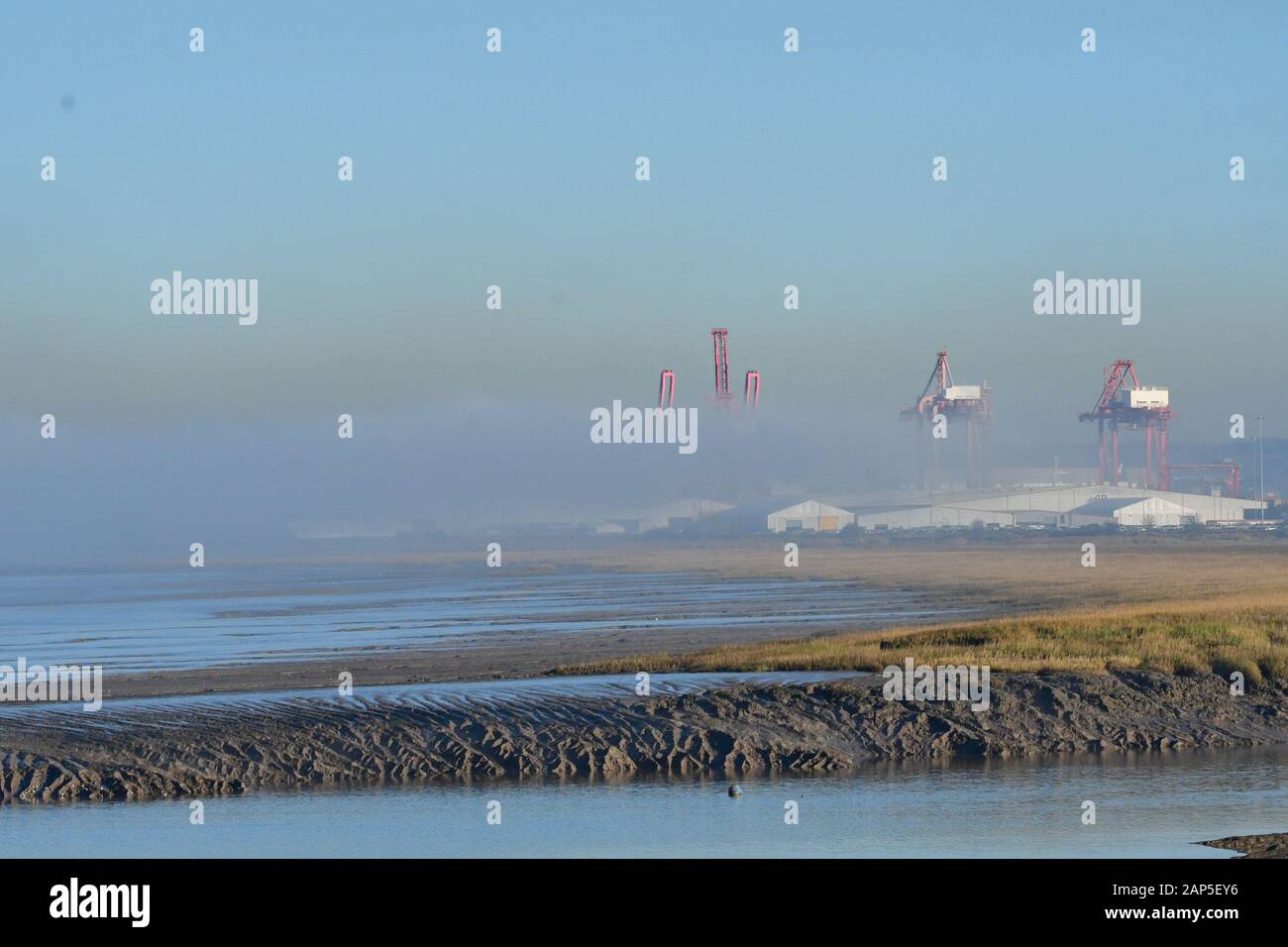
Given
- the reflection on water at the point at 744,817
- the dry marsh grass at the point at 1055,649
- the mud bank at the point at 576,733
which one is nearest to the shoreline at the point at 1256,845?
the reflection on water at the point at 744,817

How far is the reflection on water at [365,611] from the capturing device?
5072 centimetres

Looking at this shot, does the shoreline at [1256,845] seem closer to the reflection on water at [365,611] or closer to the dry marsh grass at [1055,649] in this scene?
the dry marsh grass at [1055,649]

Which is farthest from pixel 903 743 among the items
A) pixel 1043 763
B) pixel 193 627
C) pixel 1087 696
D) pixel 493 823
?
pixel 193 627

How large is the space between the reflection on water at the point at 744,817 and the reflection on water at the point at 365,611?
1919 cm

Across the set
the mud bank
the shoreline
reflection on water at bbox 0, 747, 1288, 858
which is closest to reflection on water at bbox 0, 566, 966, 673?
the mud bank

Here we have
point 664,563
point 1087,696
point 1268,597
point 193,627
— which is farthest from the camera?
point 664,563

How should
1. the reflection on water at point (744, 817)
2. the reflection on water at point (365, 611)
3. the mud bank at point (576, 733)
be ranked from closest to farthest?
the reflection on water at point (744, 817) → the mud bank at point (576, 733) → the reflection on water at point (365, 611)

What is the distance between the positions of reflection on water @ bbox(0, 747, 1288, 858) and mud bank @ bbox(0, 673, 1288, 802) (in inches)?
37.4

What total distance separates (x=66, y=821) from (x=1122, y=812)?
15564 millimetres

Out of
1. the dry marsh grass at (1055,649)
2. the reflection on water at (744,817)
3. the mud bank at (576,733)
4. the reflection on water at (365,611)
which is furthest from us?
the reflection on water at (365,611)

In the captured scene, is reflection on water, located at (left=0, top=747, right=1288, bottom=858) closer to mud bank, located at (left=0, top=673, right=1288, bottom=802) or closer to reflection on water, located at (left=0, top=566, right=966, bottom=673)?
mud bank, located at (left=0, top=673, right=1288, bottom=802)

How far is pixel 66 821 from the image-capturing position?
24.7m
